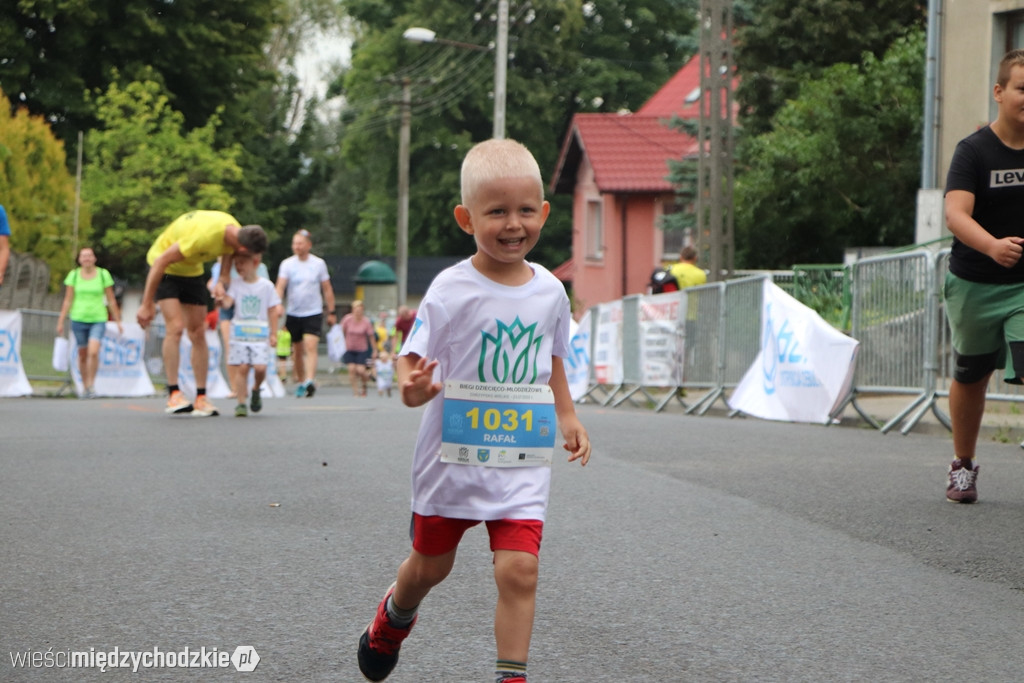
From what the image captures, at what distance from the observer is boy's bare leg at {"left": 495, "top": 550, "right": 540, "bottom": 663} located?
12.3 ft

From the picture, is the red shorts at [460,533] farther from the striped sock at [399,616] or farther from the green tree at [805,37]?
the green tree at [805,37]

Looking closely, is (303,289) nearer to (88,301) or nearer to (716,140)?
(88,301)

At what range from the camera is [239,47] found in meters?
45.2

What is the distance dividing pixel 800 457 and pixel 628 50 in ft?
177

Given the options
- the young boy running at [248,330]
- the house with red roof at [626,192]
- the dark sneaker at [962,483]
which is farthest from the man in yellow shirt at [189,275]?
the house with red roof at [626,192]

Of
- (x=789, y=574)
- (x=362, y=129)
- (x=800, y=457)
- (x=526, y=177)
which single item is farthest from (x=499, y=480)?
(x=362, y=129)

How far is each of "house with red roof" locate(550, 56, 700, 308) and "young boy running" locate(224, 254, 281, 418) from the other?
100ft

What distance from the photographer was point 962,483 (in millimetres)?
7461

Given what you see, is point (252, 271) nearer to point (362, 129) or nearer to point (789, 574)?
point (789, 574)

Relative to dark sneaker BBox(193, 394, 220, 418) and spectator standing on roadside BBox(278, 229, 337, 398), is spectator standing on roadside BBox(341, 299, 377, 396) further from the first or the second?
dark sneaker BBox(193, 394, 220, 418)

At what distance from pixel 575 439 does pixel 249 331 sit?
10099 millimetres

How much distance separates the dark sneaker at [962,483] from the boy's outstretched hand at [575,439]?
12.9 feet

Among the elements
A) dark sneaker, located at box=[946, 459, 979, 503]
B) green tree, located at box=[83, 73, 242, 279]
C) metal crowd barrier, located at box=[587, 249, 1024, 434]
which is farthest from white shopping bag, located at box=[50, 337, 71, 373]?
green tree, located at box=[83, 73, 242, 279]

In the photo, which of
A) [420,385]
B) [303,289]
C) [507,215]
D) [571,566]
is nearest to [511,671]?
[420,385]
